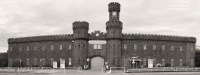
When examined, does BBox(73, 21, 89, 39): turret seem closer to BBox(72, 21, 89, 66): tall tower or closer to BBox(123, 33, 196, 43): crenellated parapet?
BBox(72, 21, 89, 66): tall tower

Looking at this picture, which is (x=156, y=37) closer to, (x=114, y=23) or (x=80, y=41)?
(x=114, y=23)

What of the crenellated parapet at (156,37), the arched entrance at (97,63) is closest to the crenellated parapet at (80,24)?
the arched entrance at (97,63)

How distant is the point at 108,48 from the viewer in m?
67.1

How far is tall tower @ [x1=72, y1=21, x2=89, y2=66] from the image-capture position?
66938mm

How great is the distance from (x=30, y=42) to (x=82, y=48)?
16.0 m

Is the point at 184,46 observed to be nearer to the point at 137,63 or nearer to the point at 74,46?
the point at 137,63

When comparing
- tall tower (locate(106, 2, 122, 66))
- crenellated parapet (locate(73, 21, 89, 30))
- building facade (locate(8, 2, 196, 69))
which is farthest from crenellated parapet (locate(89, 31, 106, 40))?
crenellated parapet (locate(73, 21, 89, 30))

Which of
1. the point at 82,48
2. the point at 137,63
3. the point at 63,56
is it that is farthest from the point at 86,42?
the point at 137,63

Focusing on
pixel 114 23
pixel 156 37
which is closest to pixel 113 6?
pixel 114 23

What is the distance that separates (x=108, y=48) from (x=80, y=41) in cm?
574

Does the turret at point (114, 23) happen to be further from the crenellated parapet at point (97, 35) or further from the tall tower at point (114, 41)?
the crenellated parapet at point (97, 35)

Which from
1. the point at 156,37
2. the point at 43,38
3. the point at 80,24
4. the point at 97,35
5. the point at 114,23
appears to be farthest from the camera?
the point at 43,38

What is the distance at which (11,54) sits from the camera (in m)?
81.6

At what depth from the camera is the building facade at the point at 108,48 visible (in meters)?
67.0
